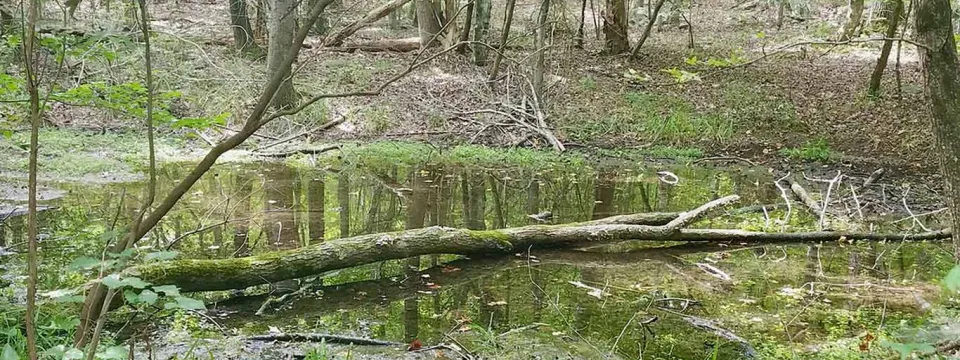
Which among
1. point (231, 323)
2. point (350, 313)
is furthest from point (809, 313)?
point (231, 323)

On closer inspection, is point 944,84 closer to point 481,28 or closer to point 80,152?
point 80,152

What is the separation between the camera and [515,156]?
11656mm

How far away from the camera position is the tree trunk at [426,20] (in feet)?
50.8

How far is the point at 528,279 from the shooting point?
19.6 feet

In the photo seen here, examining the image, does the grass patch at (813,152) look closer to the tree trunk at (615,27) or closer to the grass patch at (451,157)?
the grass patch at (451,157)

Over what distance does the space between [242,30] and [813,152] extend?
11.8 metres

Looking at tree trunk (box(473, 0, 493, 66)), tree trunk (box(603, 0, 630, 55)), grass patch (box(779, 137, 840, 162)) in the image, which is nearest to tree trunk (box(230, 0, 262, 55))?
tree trunk (box(473, 0, 493, 66))

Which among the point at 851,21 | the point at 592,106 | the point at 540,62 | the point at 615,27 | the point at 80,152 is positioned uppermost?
the point at 851,21

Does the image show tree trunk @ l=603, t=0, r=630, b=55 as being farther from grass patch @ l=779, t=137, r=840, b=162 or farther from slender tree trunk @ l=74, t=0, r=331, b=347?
slender tree trunk @ l=74, t=0, r=331, b=347

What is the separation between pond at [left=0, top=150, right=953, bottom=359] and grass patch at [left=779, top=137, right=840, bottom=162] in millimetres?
2878

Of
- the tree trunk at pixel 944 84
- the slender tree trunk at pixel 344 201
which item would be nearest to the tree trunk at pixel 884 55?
the tree trunk at pixel 944 84

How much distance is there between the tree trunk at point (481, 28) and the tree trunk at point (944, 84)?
10.8 metres

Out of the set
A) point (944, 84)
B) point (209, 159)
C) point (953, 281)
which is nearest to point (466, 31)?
point (944, 84)

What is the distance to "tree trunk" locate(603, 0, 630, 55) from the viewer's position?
55.3 ft
